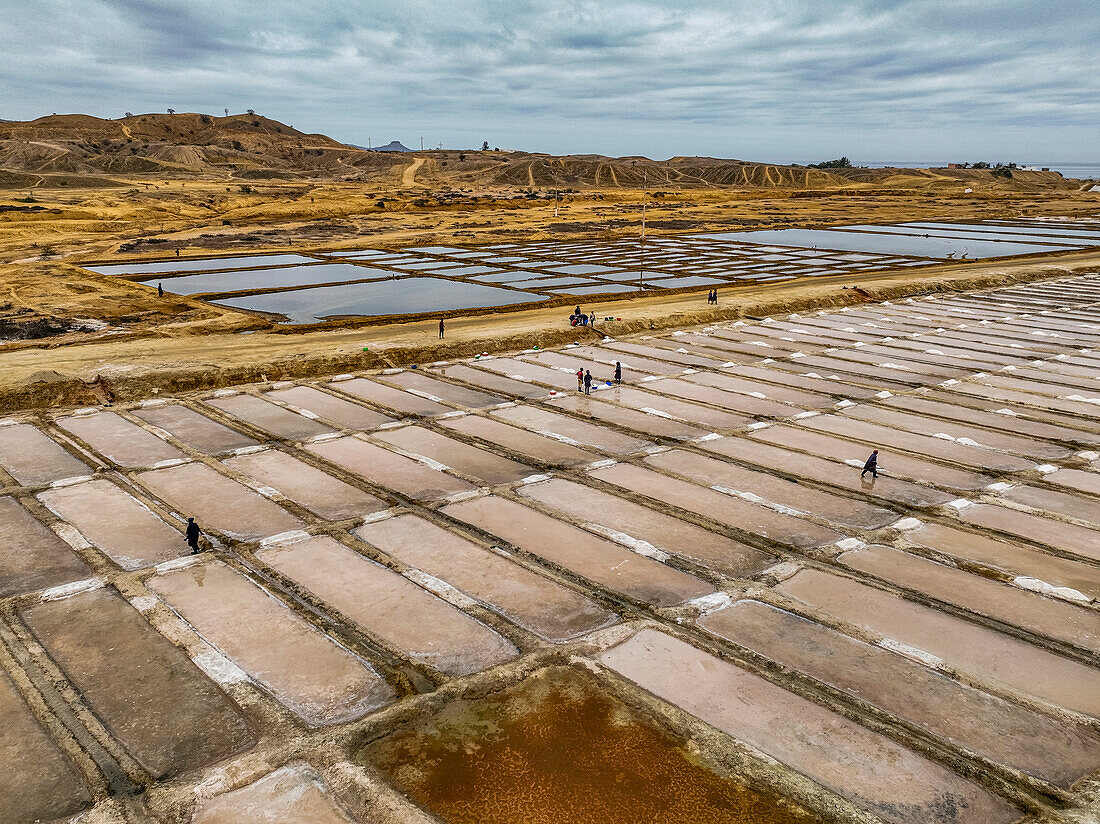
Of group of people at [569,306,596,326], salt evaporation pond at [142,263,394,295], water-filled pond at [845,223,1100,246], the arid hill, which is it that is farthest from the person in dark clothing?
the arid hill

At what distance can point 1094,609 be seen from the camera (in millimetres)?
14062

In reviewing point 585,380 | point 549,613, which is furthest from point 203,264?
point 549,613

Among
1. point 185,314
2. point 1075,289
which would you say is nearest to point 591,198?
point 1075,289

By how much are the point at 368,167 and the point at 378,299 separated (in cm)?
14560

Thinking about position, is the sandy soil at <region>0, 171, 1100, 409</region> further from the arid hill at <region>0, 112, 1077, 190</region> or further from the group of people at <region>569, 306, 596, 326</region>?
the arid hill at <region>0, 112, 1077, 190</region>

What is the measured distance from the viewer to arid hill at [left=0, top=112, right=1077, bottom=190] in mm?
139375

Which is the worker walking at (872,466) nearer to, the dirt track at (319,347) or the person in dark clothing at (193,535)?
the person in dark clothing at (193,535)

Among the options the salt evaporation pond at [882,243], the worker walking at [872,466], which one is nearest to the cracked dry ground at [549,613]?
the worker walking at [872,466]

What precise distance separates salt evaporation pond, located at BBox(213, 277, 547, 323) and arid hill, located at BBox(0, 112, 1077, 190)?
10957 centimetres

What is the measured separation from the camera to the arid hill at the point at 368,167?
13938cm

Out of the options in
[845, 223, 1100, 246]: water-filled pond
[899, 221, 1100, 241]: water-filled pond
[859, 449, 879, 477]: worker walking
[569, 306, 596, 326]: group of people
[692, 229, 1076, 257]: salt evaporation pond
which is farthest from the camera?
[899, 221, 1100, 241]: water-filled pond

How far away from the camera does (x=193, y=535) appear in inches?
607

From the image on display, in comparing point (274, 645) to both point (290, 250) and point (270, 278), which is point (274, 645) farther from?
point (290, 250)

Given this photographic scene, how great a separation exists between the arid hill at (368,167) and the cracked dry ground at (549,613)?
139 metres
